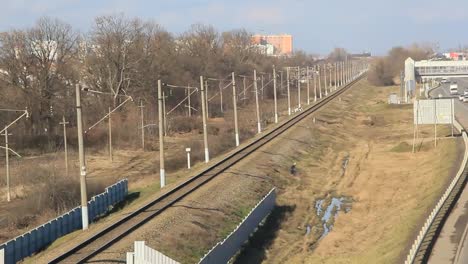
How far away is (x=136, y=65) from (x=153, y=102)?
5.83m

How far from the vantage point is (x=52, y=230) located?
95.4 ft

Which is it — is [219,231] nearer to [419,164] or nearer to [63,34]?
[419,164]

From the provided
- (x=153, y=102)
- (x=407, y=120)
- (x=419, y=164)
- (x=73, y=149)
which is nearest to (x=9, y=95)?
(x=73, y=149)

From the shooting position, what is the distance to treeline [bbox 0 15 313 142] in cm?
7525

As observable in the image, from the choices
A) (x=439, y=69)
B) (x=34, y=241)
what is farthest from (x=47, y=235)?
(x=439, y=69)

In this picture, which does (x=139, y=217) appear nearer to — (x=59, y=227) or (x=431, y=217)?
(x=59, y=227)

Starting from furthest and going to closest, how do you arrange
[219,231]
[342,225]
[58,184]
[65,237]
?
[58,184]
[342,225]
[219,231]
[65,237]

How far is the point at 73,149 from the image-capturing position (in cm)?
6725

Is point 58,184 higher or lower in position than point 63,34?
lower

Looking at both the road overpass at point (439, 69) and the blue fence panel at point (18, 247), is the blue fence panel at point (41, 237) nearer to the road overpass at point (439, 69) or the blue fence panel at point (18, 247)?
the blue fence panel at point (18, 247)


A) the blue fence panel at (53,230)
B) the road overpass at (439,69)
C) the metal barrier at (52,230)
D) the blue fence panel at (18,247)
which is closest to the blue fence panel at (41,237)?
the metal barrier at (52,230)

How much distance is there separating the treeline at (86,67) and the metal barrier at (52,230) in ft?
116

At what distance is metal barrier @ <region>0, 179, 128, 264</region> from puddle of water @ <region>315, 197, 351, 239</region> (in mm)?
12199

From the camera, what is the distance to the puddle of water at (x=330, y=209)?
35.1 m
